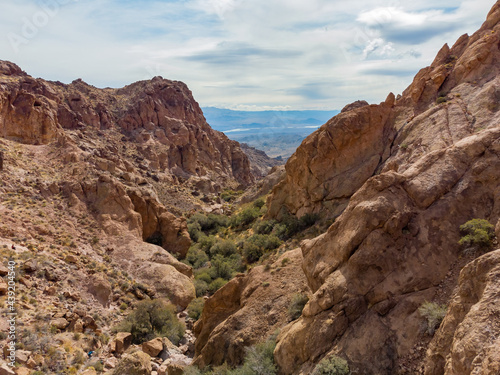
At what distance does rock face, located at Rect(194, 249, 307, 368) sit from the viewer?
1495cm

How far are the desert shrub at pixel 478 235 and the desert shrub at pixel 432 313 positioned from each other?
2335 mm

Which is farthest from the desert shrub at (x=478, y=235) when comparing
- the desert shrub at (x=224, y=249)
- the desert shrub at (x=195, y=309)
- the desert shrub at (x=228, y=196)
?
the desert shrub at (x=228, y=196)

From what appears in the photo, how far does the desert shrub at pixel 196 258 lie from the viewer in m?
32.9

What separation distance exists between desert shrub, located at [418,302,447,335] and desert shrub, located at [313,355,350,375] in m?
2.61

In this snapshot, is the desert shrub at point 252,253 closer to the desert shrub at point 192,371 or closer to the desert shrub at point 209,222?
the desert shrub at point 192,371

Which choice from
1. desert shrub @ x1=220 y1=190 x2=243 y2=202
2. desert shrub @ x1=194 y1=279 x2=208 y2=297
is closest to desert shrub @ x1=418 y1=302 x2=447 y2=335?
desert shrub @ x1=194 y1=279 x2=208 y2=297

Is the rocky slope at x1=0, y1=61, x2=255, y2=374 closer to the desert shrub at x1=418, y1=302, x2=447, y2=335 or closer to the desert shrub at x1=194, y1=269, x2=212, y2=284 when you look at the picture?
the desert shrub at x1=194, y1=269, x2=212, y2=284

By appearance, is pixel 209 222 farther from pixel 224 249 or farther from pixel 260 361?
pixel 260 361

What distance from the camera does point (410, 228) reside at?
38.4 ft

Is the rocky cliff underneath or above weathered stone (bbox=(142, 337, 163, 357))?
above

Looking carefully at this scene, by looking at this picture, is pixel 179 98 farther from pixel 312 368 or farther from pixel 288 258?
pixel 312 368

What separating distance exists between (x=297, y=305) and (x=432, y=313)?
21.0 feet

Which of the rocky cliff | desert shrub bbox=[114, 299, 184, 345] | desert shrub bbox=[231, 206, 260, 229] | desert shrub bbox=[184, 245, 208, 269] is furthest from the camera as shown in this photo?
the rocky cliff

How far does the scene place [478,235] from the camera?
1005 cm
